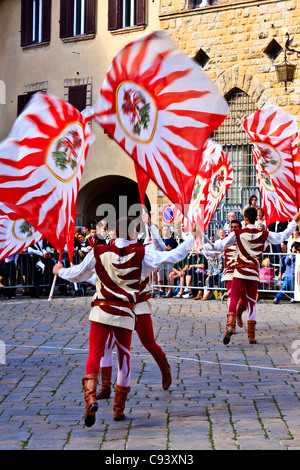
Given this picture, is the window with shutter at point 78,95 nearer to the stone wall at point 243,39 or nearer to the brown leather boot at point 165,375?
the stone wall at point 243,39

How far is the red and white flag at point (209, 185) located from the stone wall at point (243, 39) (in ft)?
35.5

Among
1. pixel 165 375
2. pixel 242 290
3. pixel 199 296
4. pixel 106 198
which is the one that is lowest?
pixel 165 375

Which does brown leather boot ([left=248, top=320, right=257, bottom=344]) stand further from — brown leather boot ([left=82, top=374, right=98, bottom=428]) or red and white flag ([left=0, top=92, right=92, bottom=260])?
brown leather boot ([left=82, top=374, right=98, bottom=428])

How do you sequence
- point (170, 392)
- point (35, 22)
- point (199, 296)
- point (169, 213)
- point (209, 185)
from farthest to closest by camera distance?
point (35, 22), point (169, 213), point (199, 296), point (209, 185), point (170, 392)

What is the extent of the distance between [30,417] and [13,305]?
34.8 feet

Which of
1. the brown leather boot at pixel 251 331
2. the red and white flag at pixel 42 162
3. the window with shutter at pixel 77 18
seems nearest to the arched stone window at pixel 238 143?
the window with shutter at pixel 77 18

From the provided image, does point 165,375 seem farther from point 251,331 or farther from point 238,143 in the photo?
point 238,143

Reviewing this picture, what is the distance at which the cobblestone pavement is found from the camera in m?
6.78

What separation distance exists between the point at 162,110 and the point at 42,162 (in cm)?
127

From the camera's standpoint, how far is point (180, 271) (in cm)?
1995

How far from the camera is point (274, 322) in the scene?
14711 millimetres

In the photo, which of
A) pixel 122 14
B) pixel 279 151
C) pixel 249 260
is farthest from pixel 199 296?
pixel 122 14

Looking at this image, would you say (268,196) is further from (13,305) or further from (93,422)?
(13,305)

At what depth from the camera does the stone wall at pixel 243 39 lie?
74.7 feet
